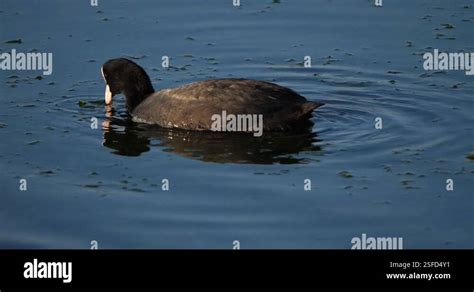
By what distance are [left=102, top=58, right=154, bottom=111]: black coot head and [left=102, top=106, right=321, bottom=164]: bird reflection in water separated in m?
0.65

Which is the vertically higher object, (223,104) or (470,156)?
(223,104)

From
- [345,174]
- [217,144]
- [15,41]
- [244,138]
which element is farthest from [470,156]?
[15,41]

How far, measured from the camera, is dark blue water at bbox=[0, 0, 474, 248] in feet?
35.6

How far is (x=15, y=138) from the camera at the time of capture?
13414 mm

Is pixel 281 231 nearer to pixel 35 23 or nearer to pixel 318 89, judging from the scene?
pixel 318 89

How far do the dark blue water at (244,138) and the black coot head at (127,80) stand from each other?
0.95ft

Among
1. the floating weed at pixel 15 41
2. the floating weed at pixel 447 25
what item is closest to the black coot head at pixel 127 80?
the floating weed at pixel 15 41

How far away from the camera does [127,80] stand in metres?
14.6

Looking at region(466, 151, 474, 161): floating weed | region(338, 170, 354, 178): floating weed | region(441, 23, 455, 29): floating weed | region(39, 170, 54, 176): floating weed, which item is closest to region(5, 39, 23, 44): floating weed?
region(39, 170, 54, 176): floating weed

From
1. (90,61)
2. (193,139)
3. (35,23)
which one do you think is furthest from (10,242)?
(35,23)

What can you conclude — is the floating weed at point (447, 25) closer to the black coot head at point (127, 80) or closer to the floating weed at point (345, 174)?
the black coot head at point (127, 80)

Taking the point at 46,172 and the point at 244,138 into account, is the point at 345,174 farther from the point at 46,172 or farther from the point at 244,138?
the point at 46,172

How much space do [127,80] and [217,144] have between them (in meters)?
2.02

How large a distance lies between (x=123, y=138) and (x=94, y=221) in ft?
8.91
